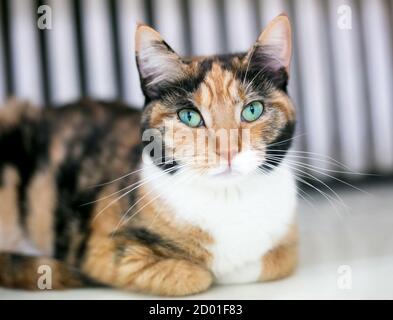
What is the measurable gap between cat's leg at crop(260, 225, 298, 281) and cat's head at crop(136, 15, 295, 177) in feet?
0.57

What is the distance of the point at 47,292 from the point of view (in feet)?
3.33

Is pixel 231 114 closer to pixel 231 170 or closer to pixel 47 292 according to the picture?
pixel 231 170

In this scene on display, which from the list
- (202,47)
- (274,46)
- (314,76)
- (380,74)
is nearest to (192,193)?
(274,46)

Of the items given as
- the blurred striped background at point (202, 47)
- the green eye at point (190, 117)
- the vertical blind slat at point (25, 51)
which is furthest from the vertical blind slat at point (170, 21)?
the green eye at point (190, 117)

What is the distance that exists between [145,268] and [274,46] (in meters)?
0.48

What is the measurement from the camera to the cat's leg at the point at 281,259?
3.46ft

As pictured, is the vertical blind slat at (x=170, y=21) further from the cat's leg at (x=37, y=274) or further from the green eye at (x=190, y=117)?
the cat's leg at (x=37, y=274)

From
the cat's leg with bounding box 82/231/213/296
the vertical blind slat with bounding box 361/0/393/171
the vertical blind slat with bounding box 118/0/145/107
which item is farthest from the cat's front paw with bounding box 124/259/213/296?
the vertical blind slat with bounding box 361/0/393/171

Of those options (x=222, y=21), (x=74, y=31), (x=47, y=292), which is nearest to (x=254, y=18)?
(x=222, y=21)

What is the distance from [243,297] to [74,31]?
782 mm

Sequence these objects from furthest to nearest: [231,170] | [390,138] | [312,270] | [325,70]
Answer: [390,138], [325,70], [312,270], [231,170]

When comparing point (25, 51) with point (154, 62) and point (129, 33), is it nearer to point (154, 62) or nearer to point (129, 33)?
point (129, 33)

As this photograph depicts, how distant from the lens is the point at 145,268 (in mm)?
998

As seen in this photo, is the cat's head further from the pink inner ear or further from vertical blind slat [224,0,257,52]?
vertical blind slat [224,0,257,52]
